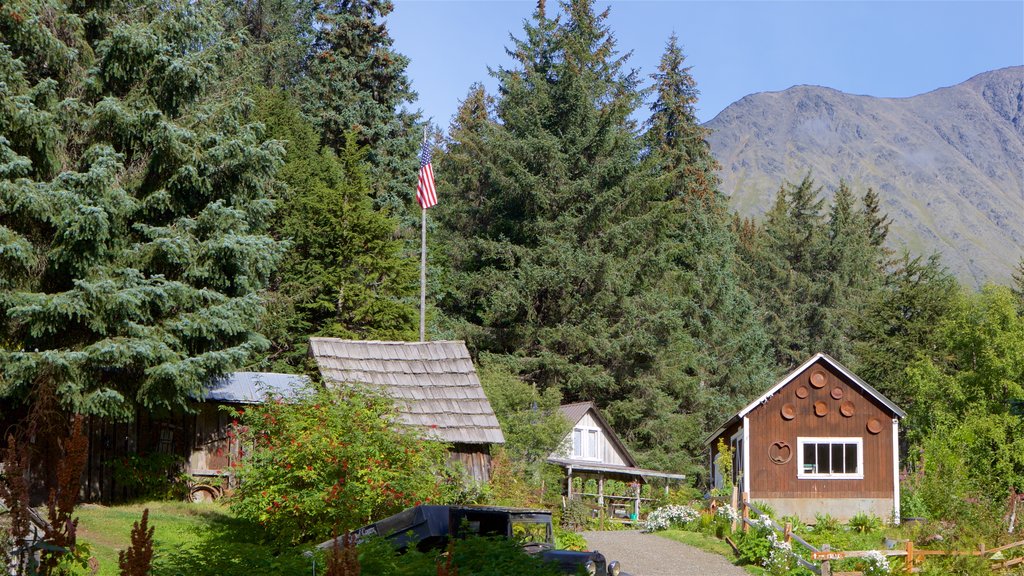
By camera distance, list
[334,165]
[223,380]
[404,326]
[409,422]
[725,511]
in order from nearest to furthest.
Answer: [409,422]
[223,380]
[725,511]
[404,326]
[334,165]

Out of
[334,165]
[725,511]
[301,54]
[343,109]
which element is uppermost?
[301,54]

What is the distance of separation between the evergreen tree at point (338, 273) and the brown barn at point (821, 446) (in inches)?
556

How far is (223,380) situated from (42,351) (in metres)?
5.51

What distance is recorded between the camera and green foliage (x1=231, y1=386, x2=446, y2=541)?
677 inches

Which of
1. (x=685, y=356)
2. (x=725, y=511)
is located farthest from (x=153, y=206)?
(x=685, y=356)

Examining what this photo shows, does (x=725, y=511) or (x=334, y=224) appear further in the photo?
(x=334, y=224)

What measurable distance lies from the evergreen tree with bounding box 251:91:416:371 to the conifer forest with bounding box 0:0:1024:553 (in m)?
0.12

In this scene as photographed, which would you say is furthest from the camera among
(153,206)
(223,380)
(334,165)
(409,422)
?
(334,165)

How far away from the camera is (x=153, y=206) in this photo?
958 inches

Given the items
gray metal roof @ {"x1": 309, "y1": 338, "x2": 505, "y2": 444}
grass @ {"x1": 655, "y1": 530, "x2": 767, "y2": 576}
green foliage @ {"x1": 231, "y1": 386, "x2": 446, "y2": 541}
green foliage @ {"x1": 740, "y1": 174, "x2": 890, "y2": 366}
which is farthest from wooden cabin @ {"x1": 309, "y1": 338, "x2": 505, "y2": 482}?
green foliage @ {"x1": 740, "y1": 174, "x2": 890, "y2": 366}

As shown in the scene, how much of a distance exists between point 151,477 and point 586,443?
70.2 feet

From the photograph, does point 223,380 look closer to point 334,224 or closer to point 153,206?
point 153,206

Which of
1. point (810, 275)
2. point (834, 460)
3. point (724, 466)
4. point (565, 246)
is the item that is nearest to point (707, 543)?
point (834, 460)

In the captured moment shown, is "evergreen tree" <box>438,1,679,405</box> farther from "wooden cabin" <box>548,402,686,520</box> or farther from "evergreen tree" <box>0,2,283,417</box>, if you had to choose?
"evergreen tree" <box>0,2,283,417</box>
